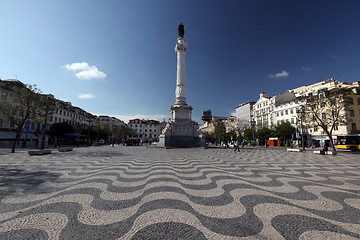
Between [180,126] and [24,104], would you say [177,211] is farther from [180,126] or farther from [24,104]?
[180,126]

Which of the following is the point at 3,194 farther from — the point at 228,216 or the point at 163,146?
the point at 163,146

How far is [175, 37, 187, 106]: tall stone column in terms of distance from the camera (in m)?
30.0

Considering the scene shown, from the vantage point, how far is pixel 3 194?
3.90 meters

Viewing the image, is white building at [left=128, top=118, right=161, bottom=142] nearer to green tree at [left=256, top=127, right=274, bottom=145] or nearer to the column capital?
green tree at [left=256, top=127, right=274, bottom=145]

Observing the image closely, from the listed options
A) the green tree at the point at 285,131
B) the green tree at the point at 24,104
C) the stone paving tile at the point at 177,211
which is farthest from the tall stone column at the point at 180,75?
the green tree at the point at 285,131

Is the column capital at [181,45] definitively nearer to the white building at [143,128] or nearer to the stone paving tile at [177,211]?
the stone paving tile at [177,211]

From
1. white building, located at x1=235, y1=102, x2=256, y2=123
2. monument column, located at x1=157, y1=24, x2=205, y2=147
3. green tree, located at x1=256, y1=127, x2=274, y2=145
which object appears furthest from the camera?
white building, located at x1=235, y1=102, x2=256, y2=123

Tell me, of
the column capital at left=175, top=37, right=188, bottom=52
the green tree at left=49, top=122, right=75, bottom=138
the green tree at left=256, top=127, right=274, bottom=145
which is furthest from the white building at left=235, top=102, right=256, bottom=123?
the green tree at left=49, top=122, right=75, bottom=138

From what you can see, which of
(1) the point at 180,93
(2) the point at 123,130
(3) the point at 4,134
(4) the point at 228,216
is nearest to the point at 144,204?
(4) the point at 228,216

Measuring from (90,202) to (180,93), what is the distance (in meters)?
27.6

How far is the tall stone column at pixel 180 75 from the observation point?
1182 inches

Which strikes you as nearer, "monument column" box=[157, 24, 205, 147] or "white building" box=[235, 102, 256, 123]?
"monument column" box=[157, 24, 205, 147]

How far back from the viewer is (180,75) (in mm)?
30953

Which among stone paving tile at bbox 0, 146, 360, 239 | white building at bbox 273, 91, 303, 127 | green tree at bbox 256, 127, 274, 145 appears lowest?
stone paving tile at bbox 0, 146, 360, 239
